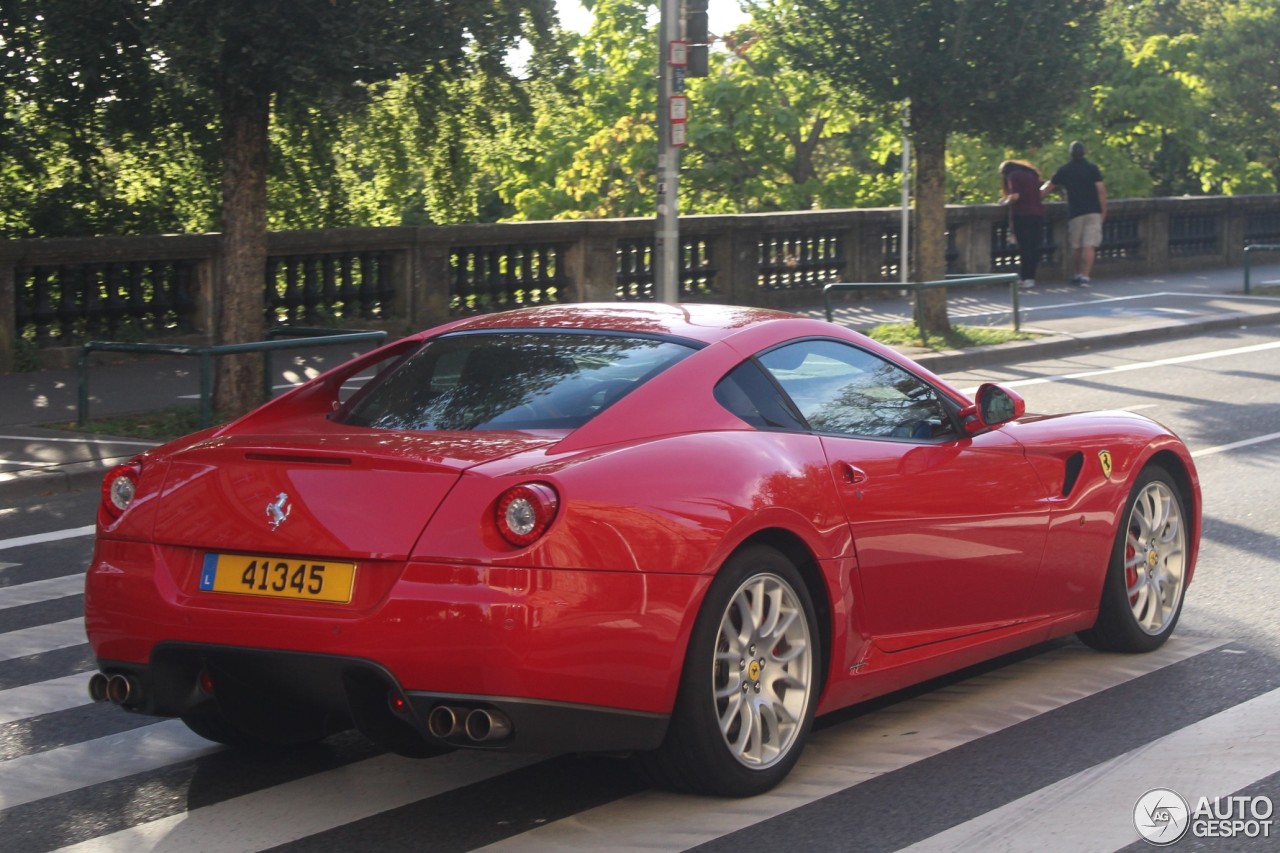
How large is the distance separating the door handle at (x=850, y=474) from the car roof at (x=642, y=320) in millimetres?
560

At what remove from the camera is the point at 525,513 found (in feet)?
15.1

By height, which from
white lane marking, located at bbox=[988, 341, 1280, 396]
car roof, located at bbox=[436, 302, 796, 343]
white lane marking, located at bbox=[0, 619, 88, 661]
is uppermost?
car roof, located at bbox=[436, 302, 796, 343]

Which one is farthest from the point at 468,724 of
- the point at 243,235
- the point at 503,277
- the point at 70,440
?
the point at 503,277

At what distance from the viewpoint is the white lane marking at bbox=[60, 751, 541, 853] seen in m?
4.80

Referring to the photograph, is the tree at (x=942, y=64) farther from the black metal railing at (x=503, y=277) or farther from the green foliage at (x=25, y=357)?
the green foliage at (x=25, y=357)

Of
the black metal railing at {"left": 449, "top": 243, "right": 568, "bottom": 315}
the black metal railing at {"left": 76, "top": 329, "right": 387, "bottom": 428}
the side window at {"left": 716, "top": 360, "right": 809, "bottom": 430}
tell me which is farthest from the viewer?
the black metal railing at {"left": 449, "top": 243, "right": 568, "bottom": 315}

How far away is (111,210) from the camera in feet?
65.0

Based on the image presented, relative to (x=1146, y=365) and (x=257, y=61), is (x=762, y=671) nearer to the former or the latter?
(x=257, y=61)

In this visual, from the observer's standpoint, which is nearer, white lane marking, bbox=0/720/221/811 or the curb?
white lane marking, bbox=0/720/221/811

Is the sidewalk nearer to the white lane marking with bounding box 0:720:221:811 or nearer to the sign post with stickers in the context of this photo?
the sign post with stickers

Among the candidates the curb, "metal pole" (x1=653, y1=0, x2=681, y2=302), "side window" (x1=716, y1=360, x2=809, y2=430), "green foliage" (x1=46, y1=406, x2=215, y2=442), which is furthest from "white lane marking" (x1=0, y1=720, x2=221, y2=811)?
"metal pole" (x1=653, y1=0, x2=681, y2=302)

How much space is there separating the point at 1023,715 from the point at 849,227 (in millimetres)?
20079

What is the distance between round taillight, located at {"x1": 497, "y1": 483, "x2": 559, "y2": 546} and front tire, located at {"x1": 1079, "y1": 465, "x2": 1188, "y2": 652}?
2.85 metres

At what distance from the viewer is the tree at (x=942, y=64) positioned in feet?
64.6
